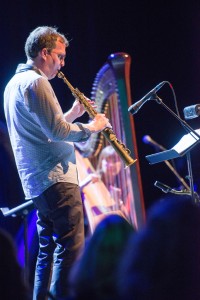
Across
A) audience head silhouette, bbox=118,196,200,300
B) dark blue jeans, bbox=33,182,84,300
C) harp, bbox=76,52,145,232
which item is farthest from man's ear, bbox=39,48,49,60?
audience head silhouette, bbox=118,196,200,300

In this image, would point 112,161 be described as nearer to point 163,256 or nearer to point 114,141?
point 114,141

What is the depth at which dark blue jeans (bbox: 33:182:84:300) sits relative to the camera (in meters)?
2.95

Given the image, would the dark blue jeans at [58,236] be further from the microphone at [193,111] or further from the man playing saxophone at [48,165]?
the microphone at [193,111]

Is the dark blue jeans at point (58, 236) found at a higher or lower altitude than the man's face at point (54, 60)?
lower

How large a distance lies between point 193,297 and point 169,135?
17.3ft

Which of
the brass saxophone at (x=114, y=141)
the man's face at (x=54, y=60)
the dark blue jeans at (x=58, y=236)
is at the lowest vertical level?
the dark blue jeans at (x=58, y=236)

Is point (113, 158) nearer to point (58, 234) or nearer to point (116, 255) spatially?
point (58, 234)

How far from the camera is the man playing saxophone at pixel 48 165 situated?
298 centimetres

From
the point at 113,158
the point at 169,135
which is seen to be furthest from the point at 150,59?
the point at 113,158

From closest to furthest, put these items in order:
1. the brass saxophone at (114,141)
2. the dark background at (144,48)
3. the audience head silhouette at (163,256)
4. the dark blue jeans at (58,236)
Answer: the audience head silhouette at (163,256), the dark blue jeans at (58,236), the brass saxophone at (114,141), the dark background at (144,48)

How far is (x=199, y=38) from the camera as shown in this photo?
637 centimetres

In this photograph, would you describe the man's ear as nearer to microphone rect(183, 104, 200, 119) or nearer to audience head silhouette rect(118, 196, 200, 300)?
microphone rect(183, 104, 200, 119)

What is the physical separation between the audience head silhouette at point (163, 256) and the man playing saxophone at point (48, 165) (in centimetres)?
156

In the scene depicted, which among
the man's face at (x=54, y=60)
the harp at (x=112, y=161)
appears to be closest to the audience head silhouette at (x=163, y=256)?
the man's face at (x=54, y=60)
